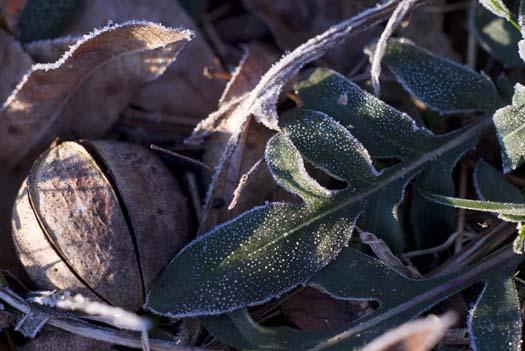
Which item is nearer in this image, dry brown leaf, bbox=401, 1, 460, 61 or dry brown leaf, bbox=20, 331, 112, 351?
dry brown leaf, bbox=20, 331, 112, 351

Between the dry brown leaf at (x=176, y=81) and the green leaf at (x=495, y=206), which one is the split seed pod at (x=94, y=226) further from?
the green leaf at (x=495, y=206)

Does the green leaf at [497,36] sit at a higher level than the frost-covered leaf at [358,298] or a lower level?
higher

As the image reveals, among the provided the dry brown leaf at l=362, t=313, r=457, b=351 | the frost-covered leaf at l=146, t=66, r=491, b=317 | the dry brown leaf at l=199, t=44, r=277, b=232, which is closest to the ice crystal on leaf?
the frost-covered leaf at l=146, t=66, r=491, b=317

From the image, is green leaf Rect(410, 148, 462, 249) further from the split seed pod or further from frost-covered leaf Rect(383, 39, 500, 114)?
the split seed pod

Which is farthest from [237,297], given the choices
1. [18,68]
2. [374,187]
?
[18,68]

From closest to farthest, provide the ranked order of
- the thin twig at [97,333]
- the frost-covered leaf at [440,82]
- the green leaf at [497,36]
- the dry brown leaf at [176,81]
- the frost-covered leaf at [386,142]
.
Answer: the thin twig at [97,333]
the frost-covered leaf at [386,142]
the frost-covered leaf at [440,82]
the green leaf at [497,36]
the dry brown leaf at [176,81]

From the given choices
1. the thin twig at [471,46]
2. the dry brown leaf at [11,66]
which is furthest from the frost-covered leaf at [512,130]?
the dry brown leaf at [11,66]

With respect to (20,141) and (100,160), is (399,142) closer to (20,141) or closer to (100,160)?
(100,160)
